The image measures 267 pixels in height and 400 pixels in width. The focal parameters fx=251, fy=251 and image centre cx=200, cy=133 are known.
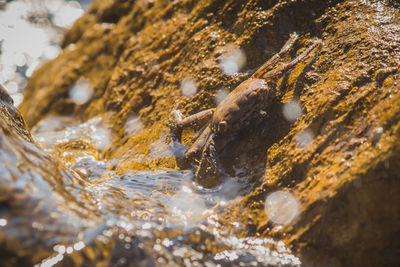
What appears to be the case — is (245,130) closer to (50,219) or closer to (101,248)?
(101,248)

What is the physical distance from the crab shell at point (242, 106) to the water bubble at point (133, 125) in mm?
1562

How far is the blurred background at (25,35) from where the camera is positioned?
9.92 metres

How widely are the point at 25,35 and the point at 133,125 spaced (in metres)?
10.1

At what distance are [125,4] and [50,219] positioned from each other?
5296 millimetres

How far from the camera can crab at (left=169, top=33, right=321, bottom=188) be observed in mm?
2674

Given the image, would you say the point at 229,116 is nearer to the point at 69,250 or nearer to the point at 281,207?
the point at 281,207

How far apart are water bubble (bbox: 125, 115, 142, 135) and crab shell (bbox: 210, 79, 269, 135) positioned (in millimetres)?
1562

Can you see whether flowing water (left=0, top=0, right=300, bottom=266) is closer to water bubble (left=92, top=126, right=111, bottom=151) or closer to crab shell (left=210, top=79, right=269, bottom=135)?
crab shell (left=210, top=79, right=269, bottom=135)

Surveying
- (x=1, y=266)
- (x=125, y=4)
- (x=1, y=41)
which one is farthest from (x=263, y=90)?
(x=1, y=41)

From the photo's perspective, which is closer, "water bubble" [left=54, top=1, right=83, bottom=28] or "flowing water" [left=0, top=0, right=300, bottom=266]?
"flowing water" [left=0, top=0, right=300, bottom=266]

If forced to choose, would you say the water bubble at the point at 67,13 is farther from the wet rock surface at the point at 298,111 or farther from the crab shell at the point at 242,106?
the crab shell at the point at 242,106

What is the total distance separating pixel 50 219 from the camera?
1824 mm

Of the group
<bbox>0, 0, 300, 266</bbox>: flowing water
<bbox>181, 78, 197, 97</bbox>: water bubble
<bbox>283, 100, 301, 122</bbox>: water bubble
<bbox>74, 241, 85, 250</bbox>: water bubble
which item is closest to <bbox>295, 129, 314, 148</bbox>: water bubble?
<bbox>283, 100, 301, 122</bbox>: water bubble

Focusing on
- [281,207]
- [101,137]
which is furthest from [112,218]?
[101,137]
